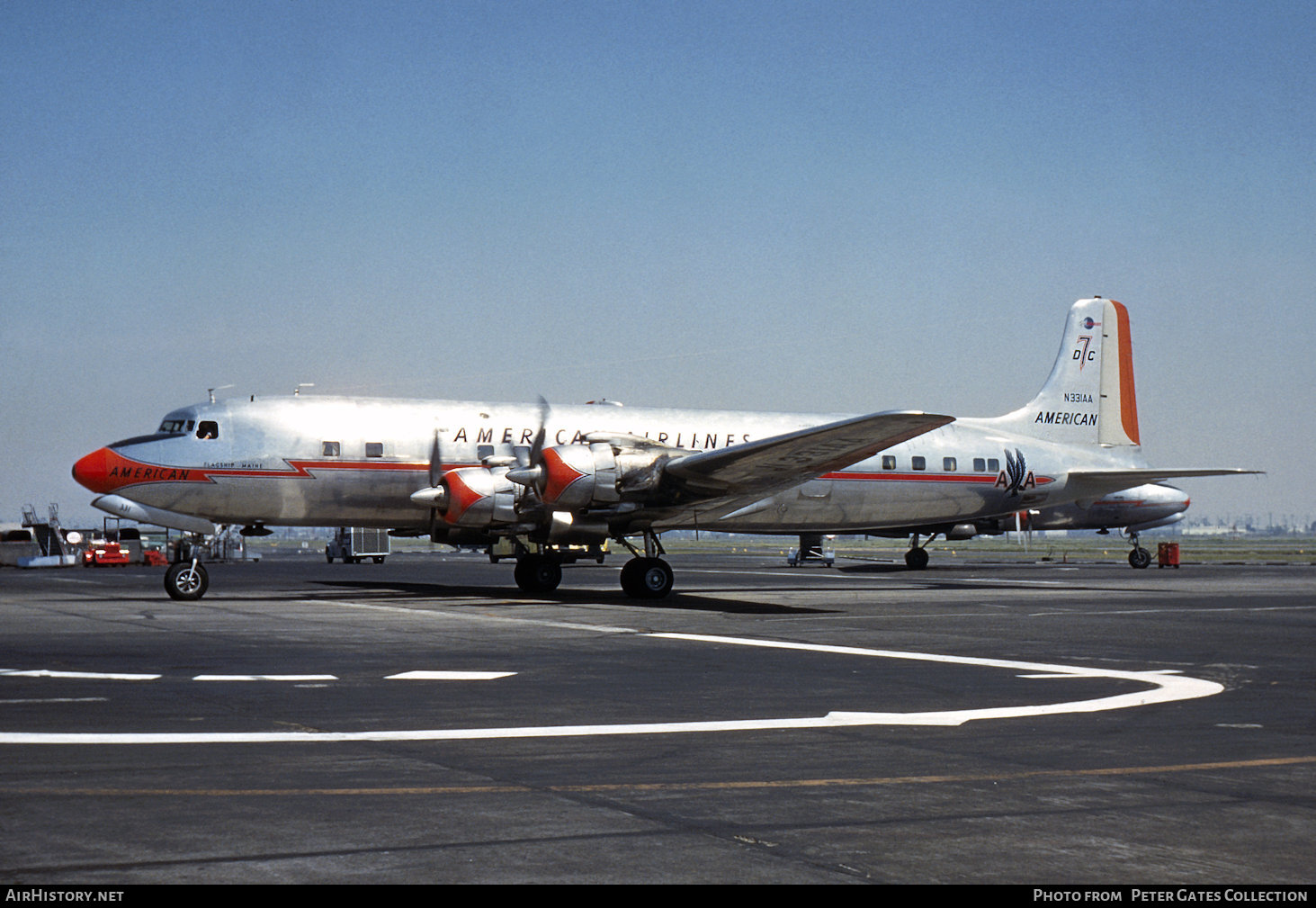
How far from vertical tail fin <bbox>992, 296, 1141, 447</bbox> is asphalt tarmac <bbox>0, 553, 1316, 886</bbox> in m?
17.9

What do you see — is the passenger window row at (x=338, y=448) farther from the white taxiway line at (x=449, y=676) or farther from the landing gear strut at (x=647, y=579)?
the white taxiway line at (x=449, y=676)

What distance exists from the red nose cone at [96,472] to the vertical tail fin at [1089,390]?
2316 cm

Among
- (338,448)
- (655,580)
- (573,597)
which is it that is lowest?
(573,597)

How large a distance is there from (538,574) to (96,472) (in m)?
9.55

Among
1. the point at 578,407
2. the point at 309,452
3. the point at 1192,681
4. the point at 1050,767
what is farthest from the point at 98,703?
the point at 578,407

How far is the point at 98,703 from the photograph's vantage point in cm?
993

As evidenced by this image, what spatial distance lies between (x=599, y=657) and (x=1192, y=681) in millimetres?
6271

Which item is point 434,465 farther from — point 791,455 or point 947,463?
point 947,463

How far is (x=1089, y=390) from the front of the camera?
36.5 m

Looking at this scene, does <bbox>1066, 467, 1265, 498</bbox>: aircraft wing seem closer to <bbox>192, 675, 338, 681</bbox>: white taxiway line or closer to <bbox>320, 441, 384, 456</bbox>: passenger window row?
<bbox>320, 441, 384, 456</bbox>: passenger window row

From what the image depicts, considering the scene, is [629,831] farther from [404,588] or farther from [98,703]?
[404,588]

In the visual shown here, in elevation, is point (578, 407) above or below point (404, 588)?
above

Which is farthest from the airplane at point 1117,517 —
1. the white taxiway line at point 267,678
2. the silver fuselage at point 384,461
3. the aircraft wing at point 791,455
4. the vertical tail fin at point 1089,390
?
the white taxiway line at point 267,678

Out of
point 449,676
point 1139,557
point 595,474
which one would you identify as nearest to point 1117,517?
point 1139,557
